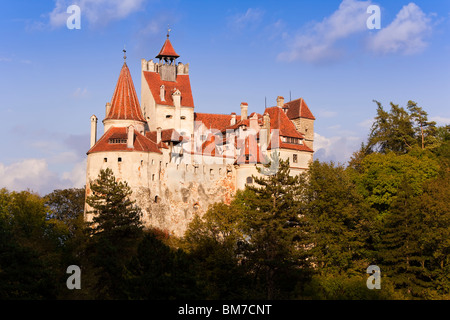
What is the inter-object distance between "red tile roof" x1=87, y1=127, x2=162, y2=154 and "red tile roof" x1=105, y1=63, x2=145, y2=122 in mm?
1917

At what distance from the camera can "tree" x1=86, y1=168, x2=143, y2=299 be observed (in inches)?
1684

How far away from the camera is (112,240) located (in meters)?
50.5

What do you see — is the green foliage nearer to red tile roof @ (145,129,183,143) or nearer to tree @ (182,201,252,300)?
tree @ (182,201,252,300)

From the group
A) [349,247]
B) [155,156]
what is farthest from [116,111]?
[349,247]

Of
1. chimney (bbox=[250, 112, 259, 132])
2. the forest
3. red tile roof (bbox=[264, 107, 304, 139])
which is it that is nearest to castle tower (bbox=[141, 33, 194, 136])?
chimney (bbox=[250, 112, 259, 132])

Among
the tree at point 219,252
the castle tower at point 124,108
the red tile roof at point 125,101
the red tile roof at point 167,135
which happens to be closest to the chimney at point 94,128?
the castle tower at point 124,108

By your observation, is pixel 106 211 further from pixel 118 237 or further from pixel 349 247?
pixel 349 247

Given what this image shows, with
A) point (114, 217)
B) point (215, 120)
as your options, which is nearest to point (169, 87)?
point (215, 120)

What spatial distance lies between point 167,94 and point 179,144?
8.11m

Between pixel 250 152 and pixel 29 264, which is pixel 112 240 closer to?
pixel 29 264

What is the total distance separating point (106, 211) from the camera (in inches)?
2092

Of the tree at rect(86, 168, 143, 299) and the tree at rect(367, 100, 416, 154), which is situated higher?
the tree at rect(367, 100, 416, 154)

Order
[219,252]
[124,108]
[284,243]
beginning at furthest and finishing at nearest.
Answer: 1. [124,108]
2. [219,252]
3. [284,243]

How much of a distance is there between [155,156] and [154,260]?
29.8 meters
